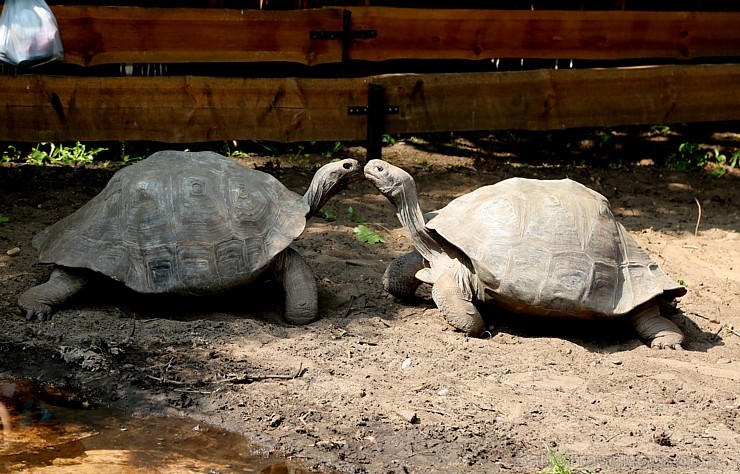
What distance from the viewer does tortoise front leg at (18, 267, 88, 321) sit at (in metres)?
5.82

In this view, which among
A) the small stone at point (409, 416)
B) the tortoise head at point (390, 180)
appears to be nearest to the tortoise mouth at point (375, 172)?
the tortoise head at point (390, 180)

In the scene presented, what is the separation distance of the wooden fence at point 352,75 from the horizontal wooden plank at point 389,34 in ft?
0.04

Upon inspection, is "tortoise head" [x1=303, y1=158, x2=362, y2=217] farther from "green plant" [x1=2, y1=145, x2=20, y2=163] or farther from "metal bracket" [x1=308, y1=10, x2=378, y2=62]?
"green plant" [x1=2, y1=145, x2=20, y2=163]

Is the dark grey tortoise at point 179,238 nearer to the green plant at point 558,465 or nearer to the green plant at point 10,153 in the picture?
the green plant at point 558,465

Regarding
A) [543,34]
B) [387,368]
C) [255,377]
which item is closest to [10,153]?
[255,377]

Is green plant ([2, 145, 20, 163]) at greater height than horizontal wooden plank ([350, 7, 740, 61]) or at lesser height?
lesser

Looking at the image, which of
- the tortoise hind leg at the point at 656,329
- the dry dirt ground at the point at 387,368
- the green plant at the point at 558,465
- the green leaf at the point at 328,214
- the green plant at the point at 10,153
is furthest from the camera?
the green plant at the point at 10,153

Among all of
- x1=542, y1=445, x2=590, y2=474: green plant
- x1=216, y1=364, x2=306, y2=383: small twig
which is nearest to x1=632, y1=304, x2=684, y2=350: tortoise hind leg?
x1=542, y1=445, x2=590, y2=474: green plant

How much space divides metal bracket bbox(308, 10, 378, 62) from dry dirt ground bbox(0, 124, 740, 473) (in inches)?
81.9

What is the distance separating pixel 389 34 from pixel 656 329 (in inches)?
171

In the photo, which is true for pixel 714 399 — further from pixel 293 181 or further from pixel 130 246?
pixel 293 181

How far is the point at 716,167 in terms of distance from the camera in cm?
1032

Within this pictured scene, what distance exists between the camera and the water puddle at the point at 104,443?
4.30 metres

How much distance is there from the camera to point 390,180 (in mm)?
6445
